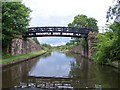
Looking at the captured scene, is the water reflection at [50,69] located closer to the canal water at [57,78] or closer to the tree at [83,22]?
the canal water at [57,78]

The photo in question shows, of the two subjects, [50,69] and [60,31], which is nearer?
[50,69]

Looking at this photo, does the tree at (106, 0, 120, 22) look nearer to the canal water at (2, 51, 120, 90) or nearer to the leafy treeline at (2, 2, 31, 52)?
the canal water at (2, 51, 120, 90)

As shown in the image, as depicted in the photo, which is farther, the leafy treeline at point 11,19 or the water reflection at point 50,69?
the leafy treeline at point 11,19

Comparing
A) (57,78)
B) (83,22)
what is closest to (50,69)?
(57,78)

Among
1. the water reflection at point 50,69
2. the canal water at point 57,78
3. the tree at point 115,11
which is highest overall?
the tree at point 115,11

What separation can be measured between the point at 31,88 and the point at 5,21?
958 inches

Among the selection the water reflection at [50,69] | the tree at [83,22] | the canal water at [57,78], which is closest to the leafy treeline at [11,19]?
the water reflection at [50,69]

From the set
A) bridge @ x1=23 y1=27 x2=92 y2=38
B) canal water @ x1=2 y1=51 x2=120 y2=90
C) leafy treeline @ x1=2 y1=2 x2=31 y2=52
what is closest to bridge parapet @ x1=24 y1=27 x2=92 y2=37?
bridge @ x1=23 y1=27 x2=92 y2=38

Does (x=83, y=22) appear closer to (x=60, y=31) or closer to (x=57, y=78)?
(x=60, y=31)

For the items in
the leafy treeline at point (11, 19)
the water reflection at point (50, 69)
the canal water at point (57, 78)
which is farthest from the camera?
the leafy treeline at point (11, 19)

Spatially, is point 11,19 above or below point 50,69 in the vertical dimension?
above

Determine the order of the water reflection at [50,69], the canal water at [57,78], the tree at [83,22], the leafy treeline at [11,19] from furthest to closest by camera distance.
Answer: the tree at [83,22] → the leafy treeline at [11,19] → the water reflection at [50,69] → the canal water at [57,78]

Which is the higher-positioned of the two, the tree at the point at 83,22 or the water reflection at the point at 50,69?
the tree at the point at 83,22

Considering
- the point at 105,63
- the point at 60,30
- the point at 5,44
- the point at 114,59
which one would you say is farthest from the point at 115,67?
the point at 60,30
